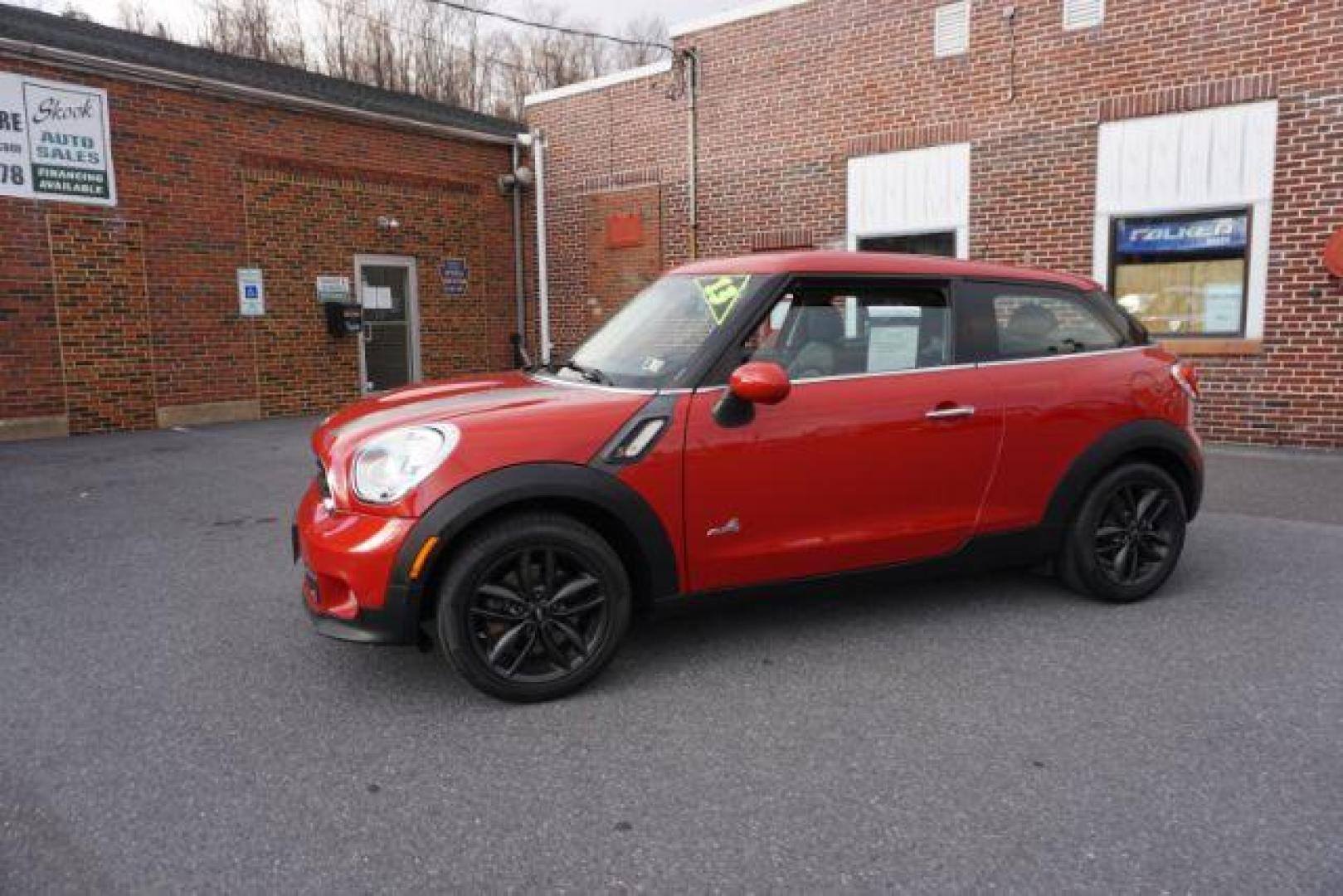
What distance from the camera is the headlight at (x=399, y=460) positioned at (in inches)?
119

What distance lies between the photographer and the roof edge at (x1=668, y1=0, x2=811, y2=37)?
11.2 metres

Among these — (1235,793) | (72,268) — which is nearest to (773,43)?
(72,268)

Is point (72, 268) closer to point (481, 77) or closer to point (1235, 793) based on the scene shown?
point (1235, 793)

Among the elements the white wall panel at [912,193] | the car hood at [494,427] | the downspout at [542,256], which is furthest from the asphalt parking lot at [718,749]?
the downspout at [542,256]

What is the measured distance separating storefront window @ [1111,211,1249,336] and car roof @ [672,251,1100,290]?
5.75 m

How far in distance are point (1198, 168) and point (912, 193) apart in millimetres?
2897

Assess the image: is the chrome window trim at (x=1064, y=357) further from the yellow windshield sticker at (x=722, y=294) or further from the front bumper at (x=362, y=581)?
the front bumper at (x=362, y=581)

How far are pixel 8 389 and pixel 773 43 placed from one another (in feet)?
31.2

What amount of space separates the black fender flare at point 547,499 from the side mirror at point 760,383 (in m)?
0.52

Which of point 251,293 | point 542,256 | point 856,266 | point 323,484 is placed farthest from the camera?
point 542,256

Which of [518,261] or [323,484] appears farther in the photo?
[518,261]

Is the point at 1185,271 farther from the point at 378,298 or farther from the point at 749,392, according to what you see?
the point at 378,298

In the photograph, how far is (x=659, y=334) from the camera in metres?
3.71

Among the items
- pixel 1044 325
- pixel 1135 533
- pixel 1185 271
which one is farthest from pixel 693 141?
pixel 1135 533
